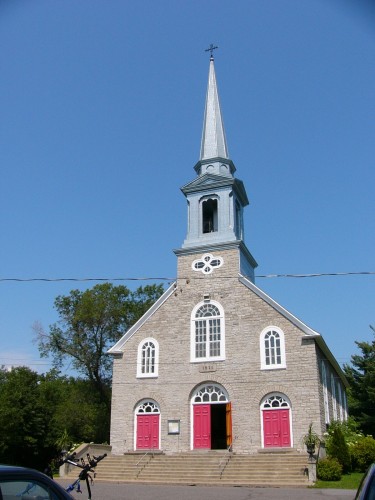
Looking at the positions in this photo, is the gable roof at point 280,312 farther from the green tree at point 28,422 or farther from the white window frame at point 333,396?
the green tree at point 28,422

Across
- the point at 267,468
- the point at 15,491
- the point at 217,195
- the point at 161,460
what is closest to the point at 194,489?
the point at 267,468

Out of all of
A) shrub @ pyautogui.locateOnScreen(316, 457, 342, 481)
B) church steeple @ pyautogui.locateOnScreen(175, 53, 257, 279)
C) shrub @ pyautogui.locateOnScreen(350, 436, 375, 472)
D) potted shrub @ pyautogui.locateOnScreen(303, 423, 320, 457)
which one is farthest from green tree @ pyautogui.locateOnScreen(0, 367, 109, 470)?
shrub @ pyautogui.locateOnScreen(350, 436, 375, 472)

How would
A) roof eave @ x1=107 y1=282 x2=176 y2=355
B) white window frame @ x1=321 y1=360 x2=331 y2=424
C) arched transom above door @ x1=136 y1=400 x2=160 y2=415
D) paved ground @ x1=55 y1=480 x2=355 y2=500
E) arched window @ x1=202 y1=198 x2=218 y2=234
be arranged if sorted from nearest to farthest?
paved ground @ x1=55 y1=480 x2=355 y2=500 → white window frame @ x1=321 y1=360 x2=331 y2=424 → arched transom above door @ x1=136 y1=400 x2=160 y2=415 → roof eave @ x1=107 y1=282 x2=176 y2=355 → arched window @ x1=202 y1=198 x2=218 y2=234

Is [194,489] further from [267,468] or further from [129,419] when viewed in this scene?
[129,419]

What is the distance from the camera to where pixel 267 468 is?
69.4ft

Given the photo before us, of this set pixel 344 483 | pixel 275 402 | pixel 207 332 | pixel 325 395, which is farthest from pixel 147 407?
pixel 344 483

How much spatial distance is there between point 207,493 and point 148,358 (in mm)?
11275

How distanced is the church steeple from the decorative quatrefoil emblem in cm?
45

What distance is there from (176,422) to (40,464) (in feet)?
34.5

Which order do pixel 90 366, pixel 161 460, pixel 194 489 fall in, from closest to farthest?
pixel 194 489 → pixel 161 460 → pixel 90 366

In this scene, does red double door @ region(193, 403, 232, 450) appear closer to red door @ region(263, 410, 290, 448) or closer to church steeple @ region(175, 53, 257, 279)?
red door @ region(263, 410, 290, 448)

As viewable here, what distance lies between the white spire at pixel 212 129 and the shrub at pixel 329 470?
18.8 m

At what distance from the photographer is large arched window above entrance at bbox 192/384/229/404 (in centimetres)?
2566

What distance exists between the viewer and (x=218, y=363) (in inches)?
1021
